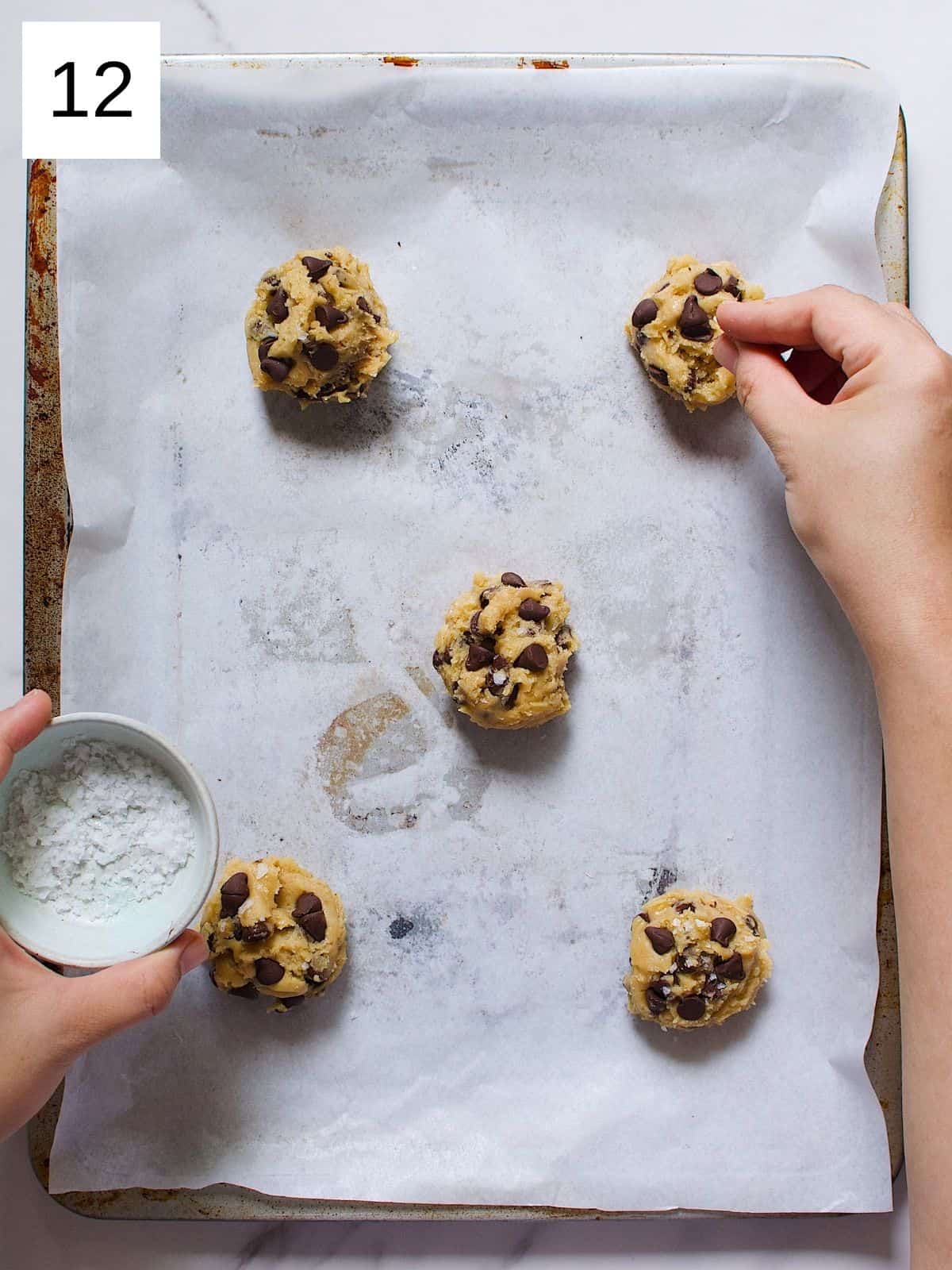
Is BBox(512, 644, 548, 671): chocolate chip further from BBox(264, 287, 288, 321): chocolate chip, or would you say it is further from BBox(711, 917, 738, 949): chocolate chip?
BBox(264, 287, 288, 321): chocolate chip

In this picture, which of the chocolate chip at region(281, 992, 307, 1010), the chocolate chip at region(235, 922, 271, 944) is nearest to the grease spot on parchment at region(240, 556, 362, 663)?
the chocolate chip at region(235, 922, 271, 944)

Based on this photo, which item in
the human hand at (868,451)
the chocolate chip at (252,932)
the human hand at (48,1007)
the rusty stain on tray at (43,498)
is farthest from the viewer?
the rusty stain on tray at (43,498)

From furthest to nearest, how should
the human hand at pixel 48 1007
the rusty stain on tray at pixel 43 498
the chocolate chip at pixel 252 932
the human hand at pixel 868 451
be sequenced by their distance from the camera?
the rusty stain on tray at pixel 43 498
the chocolate chip at pixel 252 932
the human hand at pixel 868 451
the human hand at pixel 48 1007

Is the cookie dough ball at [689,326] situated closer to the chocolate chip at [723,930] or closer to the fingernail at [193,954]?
the chocolate chip at [723,930]

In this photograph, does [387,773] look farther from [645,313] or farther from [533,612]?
[645,313]

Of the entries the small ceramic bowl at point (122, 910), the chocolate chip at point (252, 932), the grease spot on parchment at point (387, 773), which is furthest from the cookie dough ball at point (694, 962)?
the small ceramic bowl at point (122, 910)

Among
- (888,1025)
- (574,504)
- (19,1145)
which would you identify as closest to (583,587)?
(574,504)
